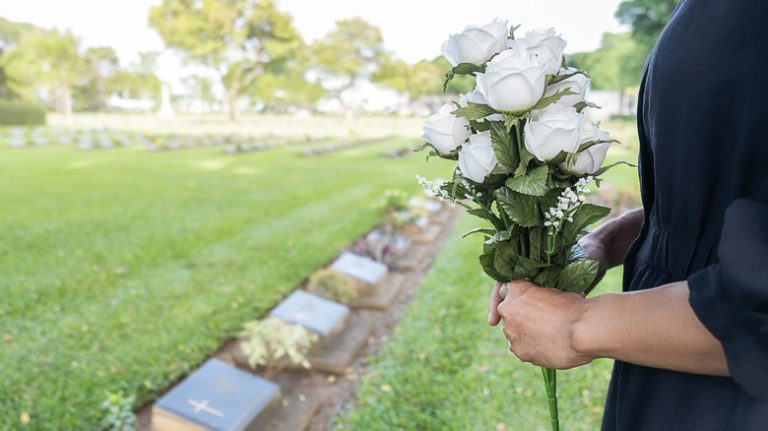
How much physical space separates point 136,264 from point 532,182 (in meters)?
5.06

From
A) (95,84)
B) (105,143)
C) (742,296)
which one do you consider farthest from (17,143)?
(95,84)

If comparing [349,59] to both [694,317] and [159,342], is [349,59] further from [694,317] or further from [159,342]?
[694,317]

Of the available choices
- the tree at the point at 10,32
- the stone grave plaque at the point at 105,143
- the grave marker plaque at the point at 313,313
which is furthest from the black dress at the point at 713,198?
the tree at the point at 10,32

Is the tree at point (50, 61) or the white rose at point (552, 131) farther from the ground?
the tree at point (50, 61)

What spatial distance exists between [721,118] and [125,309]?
14.1ft

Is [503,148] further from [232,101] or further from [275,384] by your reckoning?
[232,101]

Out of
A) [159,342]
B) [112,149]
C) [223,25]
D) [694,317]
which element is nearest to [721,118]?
[694,317]

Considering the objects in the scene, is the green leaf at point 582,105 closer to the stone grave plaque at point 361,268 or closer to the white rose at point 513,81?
the white rose at point 513,81

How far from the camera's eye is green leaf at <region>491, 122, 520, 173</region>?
0.98m

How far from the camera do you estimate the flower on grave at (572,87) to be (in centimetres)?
99

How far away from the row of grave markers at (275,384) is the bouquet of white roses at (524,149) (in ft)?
6.54

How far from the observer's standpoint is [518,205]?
1.02 m

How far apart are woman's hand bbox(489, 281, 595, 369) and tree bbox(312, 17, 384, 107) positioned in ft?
133

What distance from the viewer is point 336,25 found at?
41375 millimetres
